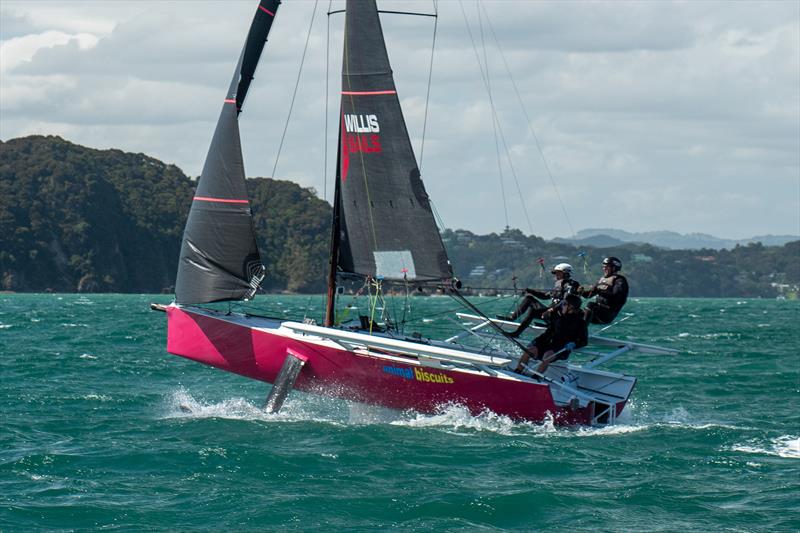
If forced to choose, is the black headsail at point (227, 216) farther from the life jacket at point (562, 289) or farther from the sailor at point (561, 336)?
the life jacket at point (562, 289)

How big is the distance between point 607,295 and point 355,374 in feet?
10.8

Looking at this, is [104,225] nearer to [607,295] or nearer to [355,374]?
[355,374]

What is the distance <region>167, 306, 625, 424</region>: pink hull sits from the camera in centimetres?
1441

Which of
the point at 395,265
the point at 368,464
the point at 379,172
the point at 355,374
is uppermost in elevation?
the point at 379,172

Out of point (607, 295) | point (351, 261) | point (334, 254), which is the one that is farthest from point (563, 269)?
point (334, 254)

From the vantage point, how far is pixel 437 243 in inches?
604

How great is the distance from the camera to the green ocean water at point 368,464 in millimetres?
10484

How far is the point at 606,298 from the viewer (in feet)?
48.9

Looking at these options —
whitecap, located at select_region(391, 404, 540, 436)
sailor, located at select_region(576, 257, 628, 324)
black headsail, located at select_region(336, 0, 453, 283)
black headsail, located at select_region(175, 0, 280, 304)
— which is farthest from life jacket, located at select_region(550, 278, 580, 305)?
black headsail, located at select_region(175, 0, 280, 304)

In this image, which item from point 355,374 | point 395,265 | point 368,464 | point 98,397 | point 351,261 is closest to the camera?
point 368,464

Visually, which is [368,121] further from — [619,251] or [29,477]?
[619,251]

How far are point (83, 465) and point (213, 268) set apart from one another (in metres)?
3.86

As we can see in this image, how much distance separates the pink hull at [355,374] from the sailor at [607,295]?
3.71 feet

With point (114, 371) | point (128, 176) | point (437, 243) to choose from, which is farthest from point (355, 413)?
point (128, 176)
